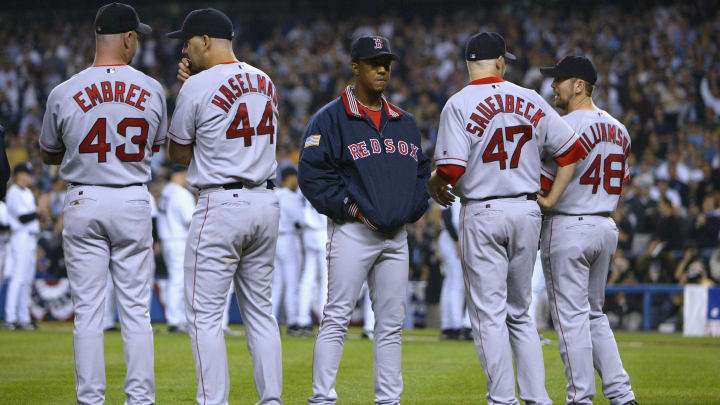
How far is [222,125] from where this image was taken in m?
5.89

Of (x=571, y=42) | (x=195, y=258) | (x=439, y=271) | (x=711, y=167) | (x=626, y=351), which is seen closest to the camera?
(x=195, y=258)

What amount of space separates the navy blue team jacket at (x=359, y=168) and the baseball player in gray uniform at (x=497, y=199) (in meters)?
0.28

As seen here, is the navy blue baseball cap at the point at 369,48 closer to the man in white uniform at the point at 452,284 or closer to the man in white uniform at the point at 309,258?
the man in white uniform at the point at 452,284

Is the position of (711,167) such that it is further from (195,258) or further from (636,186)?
(195,258)

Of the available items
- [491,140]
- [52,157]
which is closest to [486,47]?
[491,140]

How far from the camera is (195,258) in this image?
5879 mm

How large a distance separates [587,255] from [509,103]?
4.26ft

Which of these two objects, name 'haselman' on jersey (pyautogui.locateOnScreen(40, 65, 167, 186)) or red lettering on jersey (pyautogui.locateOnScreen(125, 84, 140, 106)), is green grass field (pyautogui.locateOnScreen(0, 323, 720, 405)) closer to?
name 'haselman' on jersey (pyautogui.locateOnScreen(40, 65, 167, 186))

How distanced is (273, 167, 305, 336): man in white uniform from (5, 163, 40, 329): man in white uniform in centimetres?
380

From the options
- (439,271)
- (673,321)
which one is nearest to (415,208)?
(439,271)

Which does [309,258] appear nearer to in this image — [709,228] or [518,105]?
[709,228]

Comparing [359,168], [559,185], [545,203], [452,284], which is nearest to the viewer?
[359,168]

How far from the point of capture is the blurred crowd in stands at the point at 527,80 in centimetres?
1730

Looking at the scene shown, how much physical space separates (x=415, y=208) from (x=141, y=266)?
177cm
